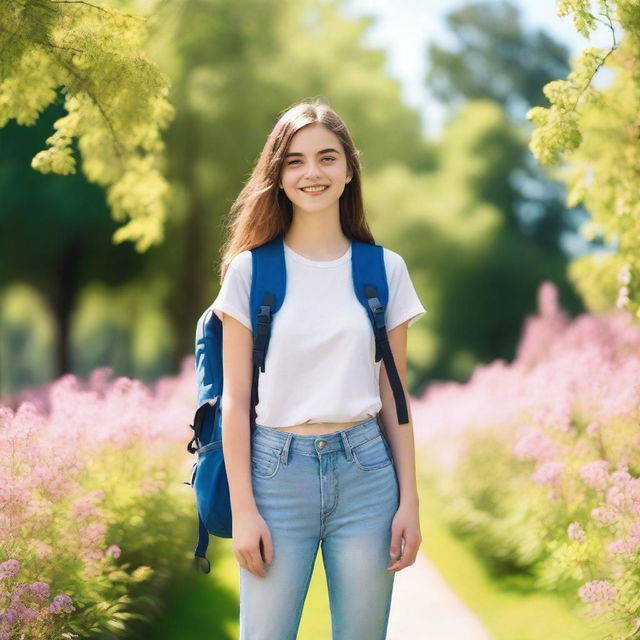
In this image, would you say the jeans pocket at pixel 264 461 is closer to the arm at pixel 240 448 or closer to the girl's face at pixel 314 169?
the arm at pixel 240 448

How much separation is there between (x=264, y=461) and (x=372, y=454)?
29 centimetres

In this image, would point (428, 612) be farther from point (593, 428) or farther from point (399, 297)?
point (399, 297)

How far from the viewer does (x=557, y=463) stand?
4160mm

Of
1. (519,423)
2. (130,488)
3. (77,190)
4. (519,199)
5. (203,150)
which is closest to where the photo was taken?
(130,488)

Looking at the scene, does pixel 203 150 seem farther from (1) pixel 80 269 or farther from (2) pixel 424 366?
(2) pixel 424 366

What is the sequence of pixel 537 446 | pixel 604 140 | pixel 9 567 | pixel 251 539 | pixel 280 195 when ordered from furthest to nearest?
pixel 604 140
pixel 537 446
pixel 9 567
pixel 280 195
pixel 251 539

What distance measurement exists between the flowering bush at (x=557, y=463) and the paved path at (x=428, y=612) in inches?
17.1

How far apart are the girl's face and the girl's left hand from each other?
862 millimetres

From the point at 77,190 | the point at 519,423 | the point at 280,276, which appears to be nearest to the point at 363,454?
the point at 280,276

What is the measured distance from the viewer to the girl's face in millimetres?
2436

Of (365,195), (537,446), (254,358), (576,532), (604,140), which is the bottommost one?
(254,358)

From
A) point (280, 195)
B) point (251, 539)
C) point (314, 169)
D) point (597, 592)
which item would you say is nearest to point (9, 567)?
point (251, 539)

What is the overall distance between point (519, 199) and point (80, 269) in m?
8.27

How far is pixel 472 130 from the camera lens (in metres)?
16.7
